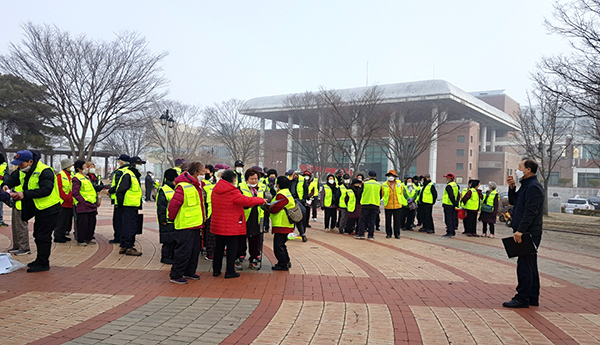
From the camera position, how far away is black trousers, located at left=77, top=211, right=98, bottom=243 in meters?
8.68

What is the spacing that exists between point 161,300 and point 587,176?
77.8 metres

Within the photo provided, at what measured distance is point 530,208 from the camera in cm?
550

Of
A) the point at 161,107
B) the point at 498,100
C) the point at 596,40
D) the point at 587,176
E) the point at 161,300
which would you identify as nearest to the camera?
the point at 161,300

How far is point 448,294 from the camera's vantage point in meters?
6.04

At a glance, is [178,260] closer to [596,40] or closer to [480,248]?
[480,248]

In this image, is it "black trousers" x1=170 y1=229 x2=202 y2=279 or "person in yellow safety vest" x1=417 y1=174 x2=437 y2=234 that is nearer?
"black trousers" x1=170 y1=229 x2=202 y2=279

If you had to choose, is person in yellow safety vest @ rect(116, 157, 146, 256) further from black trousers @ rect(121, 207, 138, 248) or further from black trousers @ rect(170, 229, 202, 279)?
black trousers @ rect(170, 229, 202, 279)

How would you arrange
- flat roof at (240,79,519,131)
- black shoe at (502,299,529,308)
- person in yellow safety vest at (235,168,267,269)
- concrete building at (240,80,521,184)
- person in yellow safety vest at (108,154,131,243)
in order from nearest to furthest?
black shoe at (502,299,529,308), person in yellow safety vest at (235,168,267,269), person in yellow safety vest at (108,154,131,243), flat roof at (240,79,519,131), concrete building at (240,80,521,184)

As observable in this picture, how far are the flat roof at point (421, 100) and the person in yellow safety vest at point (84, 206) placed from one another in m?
29.1

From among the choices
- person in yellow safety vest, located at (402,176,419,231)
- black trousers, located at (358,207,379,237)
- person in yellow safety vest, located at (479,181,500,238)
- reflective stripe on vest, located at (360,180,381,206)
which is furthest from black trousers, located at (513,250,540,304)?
person in yellow safety vest, located at (402,176,419,231)

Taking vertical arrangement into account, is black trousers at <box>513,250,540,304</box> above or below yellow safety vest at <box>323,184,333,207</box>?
below

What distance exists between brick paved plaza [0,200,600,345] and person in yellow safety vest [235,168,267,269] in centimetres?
25

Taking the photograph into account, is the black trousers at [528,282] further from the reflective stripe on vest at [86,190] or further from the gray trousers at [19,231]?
the gray trousers at [19,231]

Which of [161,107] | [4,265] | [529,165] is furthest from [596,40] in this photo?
[161,107]
